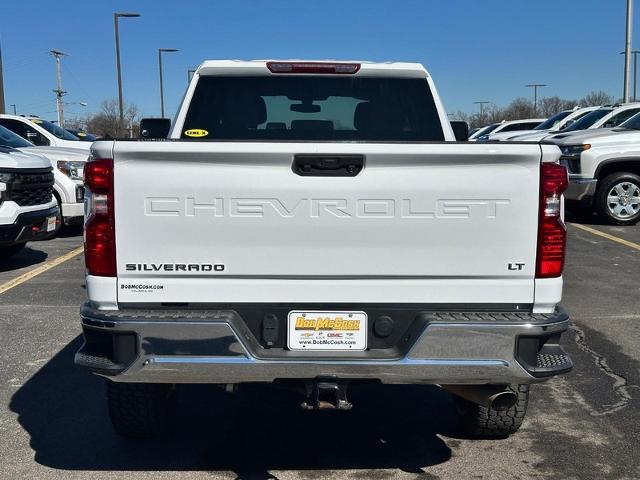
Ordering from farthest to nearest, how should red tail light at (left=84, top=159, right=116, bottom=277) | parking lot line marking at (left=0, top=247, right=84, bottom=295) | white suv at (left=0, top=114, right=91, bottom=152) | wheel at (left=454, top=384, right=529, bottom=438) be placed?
1. white suv at (left=0, top=114, right=91, bottom=152)
2. parking lot line marking at (left=0, top=247, right=84, bottom=295)
3. wheel at (left=454, top=384, right=529, bottom=438)
4. red tail light at (left=84, top=159, right=116, bottom=277)

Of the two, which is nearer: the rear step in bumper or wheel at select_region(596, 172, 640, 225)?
the rear step in bumper

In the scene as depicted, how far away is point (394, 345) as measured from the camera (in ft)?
10.2

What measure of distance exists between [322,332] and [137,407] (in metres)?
1.23

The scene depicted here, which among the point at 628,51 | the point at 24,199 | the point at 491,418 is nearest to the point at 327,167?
the point at 491,418

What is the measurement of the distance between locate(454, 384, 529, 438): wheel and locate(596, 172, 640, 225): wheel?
937cm

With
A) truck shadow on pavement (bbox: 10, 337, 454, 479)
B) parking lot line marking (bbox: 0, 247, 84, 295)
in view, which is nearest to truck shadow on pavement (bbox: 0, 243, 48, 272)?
parking lot line marking (bbox: 0, 247, 84, 295)

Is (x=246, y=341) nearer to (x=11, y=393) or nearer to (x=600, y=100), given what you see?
(x=11, y=393)

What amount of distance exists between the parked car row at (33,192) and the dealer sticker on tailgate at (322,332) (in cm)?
585

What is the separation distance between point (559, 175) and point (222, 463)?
7.05ft

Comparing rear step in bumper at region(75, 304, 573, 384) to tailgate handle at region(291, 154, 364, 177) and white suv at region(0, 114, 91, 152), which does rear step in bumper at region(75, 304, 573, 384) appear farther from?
white suv at region(0, 114, 91, 152)

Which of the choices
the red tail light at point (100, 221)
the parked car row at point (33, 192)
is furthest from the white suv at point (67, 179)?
the red tail light at point (100, 221)

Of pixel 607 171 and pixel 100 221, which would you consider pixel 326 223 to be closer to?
pixel 100 221

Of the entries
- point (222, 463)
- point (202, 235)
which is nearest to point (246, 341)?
point (202, 235)

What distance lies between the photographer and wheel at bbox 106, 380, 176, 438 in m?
3.64
